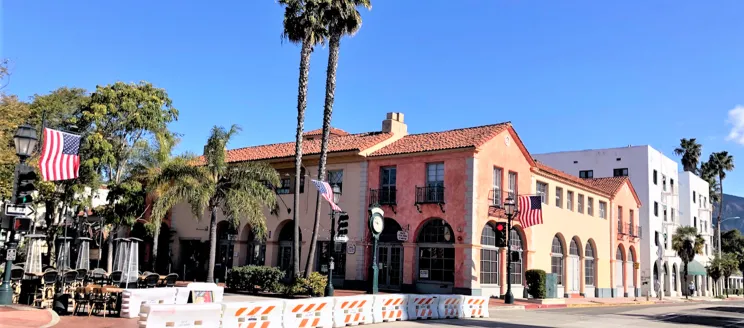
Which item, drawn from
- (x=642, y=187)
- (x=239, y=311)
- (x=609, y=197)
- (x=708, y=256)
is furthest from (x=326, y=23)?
(x=708, y=256)

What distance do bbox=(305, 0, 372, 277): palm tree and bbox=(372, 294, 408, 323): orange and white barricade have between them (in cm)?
874

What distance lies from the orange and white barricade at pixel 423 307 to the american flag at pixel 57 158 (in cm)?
1025

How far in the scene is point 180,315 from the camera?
1217cm

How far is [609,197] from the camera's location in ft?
136

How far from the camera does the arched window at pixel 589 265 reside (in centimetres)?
3831

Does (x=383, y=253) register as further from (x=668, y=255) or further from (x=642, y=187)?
(x=668, y=255)

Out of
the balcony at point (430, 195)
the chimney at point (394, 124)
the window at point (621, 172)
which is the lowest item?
the balcony at point (430, 195)

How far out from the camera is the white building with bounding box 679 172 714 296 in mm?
63531

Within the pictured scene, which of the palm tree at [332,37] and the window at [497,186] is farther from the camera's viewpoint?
the window at [497,186]

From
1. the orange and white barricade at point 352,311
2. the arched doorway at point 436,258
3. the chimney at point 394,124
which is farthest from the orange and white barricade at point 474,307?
the chimney at point 394,124

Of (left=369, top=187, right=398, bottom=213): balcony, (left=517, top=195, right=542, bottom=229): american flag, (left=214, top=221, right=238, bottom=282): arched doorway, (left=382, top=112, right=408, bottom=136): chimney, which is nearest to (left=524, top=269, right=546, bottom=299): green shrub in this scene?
(left=517, top=195, right=542, bottom=229): american flag

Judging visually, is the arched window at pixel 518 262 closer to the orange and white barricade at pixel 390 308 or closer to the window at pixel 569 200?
the window at pixel 569 200

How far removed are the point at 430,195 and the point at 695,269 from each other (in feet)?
136

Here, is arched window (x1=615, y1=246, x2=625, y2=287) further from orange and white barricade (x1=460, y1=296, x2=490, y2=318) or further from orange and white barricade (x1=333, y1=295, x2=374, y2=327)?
orange and white barricade (x1=333, y1=295, x2=374, y2=327)
